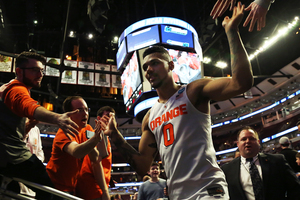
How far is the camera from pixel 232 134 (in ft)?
79.9

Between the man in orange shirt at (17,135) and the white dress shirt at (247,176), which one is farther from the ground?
the man in orange shirt at (17,135)

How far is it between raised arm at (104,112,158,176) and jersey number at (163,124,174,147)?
14.1 inches

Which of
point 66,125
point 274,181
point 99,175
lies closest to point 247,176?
point 274,181

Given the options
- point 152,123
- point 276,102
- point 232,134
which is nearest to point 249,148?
point 152,123

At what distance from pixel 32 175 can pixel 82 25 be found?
529 inches

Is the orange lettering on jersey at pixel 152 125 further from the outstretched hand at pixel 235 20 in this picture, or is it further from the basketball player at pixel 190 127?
the outstretched hand at pixel 235 20

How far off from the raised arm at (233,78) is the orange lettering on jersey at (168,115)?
0.14 metres

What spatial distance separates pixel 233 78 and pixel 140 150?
1.11m

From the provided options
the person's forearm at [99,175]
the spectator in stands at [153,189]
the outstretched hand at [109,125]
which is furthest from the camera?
the spectator in stands at [153,189]

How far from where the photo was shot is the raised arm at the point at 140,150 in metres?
2.20

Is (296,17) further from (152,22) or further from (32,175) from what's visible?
(32,175)

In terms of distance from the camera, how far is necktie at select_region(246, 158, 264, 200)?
2.89m

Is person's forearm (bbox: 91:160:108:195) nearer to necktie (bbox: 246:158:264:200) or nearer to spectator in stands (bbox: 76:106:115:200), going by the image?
spectator in stands (bbox: 76:106:115:200)

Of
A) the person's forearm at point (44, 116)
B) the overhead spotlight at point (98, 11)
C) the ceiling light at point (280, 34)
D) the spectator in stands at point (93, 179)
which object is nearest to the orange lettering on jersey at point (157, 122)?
the person's forearm at point (44, 116)
